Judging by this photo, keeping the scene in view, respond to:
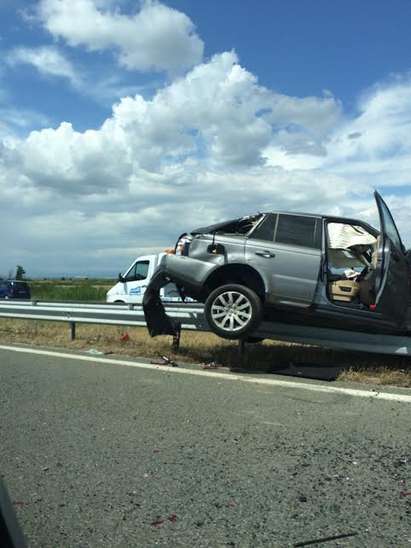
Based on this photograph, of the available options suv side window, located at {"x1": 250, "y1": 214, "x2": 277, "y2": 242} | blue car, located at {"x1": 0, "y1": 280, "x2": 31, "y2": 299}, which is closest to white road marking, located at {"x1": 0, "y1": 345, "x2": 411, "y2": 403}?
suv side window, located at {"x1": 250, "y1": 214, "x2": 277, "y2": 242}

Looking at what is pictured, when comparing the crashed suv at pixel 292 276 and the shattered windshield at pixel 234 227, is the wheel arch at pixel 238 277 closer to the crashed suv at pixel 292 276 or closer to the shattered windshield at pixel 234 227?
the crashed suv at pixel 292 276

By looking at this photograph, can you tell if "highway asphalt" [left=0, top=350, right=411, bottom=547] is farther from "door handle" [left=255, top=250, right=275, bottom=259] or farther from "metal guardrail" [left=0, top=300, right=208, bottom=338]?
"metal guardrail" [left=0, top=300, right=208, bottom=338]

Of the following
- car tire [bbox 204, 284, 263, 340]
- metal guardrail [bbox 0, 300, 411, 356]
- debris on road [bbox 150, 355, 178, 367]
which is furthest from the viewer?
debris on road [bbox 150, 355, 178, 367]

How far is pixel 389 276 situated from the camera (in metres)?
6.93

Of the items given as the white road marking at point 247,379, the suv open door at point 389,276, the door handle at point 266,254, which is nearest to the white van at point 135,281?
the white road marking at point 247,379

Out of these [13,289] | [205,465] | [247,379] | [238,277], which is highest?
[238,277]

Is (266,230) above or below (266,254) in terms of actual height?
above

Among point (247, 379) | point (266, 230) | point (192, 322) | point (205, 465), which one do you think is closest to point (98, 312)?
point (192, 322)

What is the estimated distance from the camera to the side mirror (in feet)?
25.4

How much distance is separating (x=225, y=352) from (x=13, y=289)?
23919mm

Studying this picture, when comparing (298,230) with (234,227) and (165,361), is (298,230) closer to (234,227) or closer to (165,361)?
(234,227)

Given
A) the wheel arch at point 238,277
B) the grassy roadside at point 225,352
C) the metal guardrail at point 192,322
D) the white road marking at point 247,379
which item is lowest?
the white road marking at point 247,379

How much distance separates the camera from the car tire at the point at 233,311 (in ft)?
24.3

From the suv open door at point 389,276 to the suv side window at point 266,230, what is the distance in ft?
4.49
